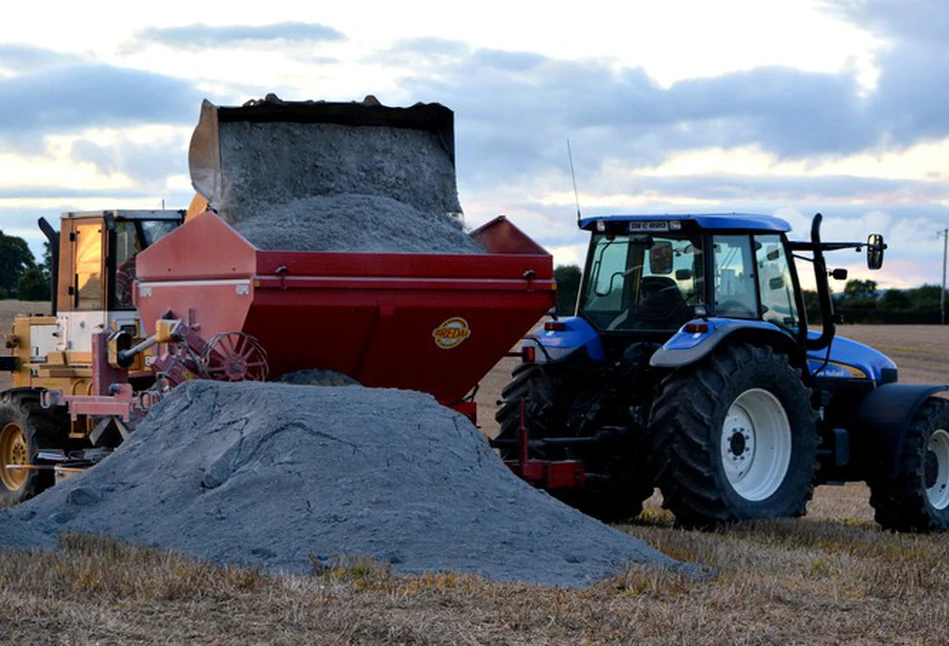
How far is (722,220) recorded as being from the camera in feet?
38.3

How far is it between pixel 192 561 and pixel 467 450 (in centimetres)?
229

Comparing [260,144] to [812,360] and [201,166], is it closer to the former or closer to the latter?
[201,166]

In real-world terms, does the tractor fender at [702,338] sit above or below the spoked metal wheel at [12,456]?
above

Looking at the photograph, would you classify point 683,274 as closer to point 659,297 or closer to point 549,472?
point 659,297

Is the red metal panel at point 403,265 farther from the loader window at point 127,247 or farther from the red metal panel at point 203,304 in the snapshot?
the loader window at point 127,247

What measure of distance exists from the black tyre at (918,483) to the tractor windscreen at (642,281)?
218 centimetres

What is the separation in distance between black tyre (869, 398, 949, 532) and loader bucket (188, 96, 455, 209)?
428cm

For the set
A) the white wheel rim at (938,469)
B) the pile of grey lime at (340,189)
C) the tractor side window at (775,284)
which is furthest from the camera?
the white wheel rim at (938,469)

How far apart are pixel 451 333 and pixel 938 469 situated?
4.42m

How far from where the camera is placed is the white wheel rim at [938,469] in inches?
500

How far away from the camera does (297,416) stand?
9.30 meters

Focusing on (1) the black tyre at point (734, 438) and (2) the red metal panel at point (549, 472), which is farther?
(2) the red metal panel at point (549, 472)

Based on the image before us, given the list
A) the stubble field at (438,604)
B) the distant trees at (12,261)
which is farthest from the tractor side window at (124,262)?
the distant trees at (12,261)

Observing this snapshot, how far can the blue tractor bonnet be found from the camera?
458 inches
